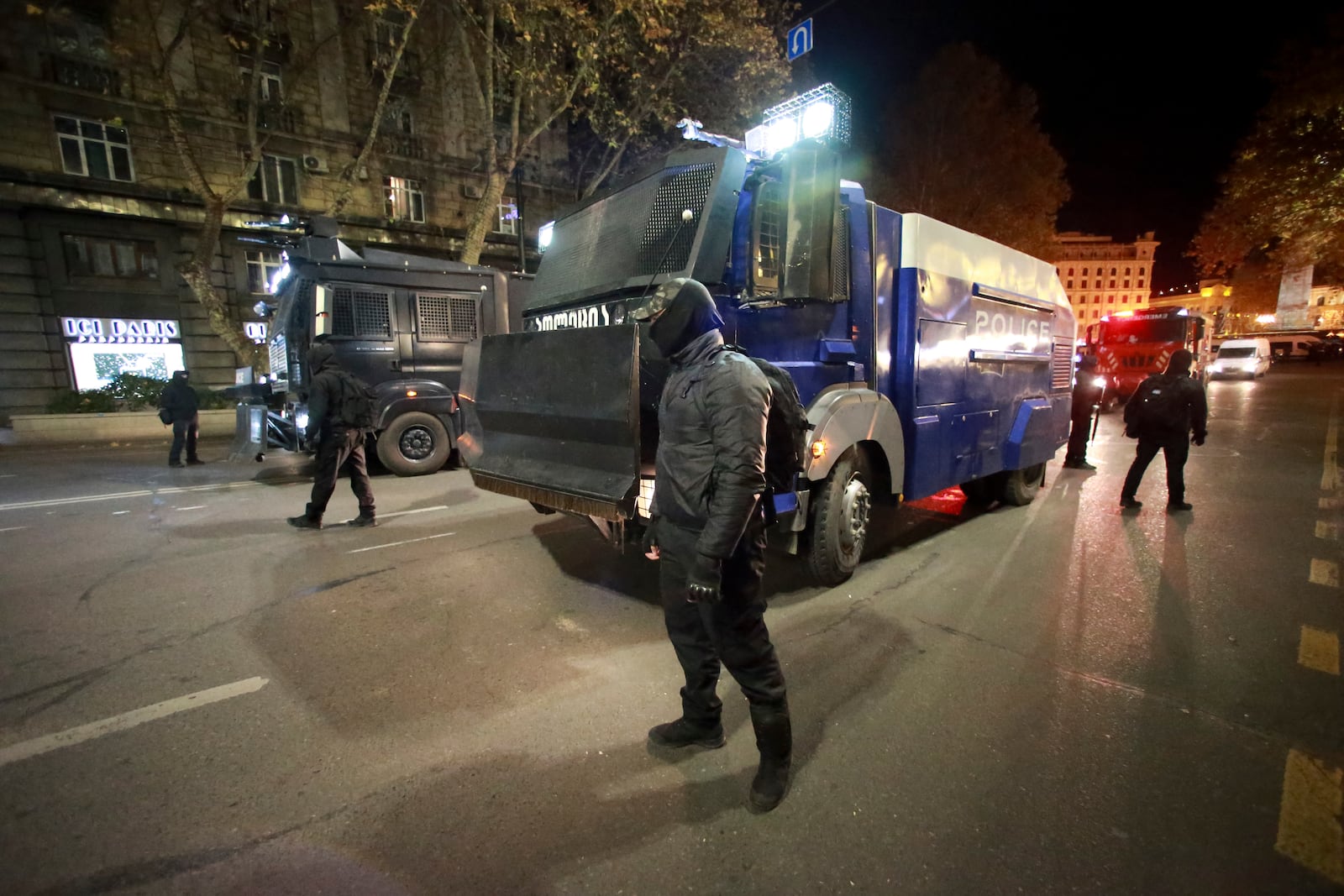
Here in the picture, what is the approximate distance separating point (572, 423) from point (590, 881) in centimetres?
235

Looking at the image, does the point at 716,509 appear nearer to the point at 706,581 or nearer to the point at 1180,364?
the point at 706,581

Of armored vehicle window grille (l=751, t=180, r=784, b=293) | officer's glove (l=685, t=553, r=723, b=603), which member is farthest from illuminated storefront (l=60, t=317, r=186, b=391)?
officer's glove (l=685, t=553, r=723, b=603)

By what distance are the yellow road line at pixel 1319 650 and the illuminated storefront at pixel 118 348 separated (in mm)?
21312

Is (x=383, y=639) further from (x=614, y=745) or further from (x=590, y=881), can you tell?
(x=590, y=881)

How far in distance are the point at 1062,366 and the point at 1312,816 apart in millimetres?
6025

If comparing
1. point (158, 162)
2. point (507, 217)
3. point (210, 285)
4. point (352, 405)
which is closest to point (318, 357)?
point (352, 405)

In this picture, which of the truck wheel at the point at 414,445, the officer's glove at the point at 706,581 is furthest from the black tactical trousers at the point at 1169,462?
the truck wheel at the point at 414,445

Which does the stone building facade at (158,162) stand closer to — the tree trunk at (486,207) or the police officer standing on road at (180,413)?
the tree trunk at (486,207)

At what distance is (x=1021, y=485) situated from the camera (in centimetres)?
673

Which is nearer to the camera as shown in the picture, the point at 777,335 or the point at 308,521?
the point at 777,335

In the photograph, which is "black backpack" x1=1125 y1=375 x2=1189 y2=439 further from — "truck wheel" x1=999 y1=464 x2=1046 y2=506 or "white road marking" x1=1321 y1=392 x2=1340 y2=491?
"white road marking" x1=1321 y1=392 x2=1340 y2=491

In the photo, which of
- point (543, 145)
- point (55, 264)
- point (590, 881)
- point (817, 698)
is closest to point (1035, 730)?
point (817, 698)

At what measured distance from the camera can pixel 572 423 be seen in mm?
3639

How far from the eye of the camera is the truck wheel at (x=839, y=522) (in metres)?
4.12
